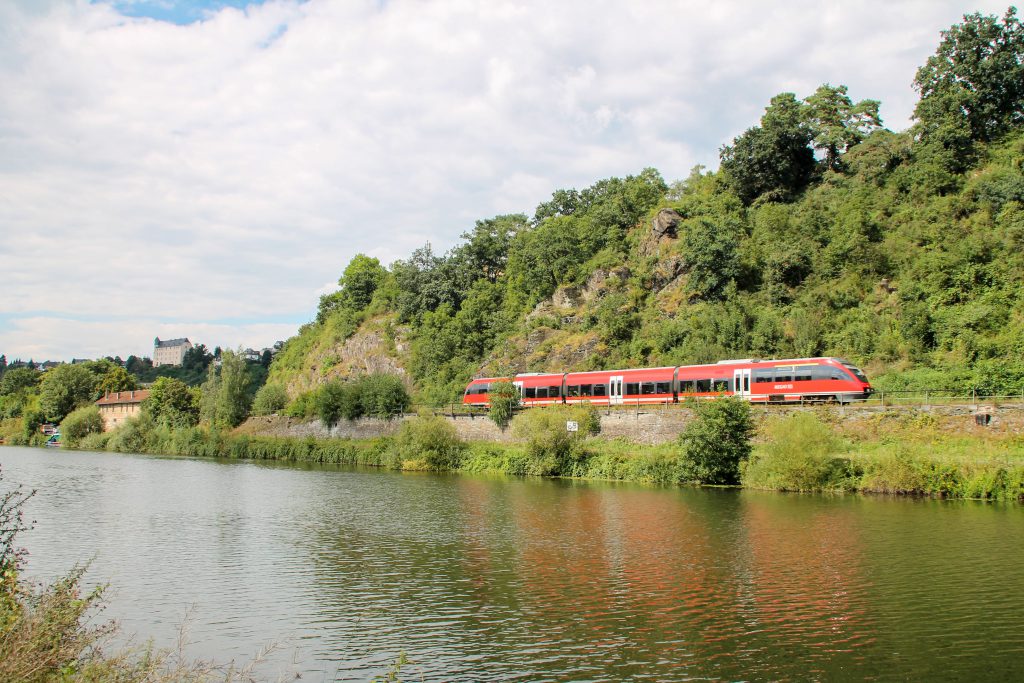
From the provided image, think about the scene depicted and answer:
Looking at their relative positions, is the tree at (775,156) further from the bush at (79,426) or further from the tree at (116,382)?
the tree at (116,382)

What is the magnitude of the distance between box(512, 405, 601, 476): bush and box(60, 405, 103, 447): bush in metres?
70.6

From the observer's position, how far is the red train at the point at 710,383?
143ft

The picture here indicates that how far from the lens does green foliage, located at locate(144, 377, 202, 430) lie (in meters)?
86.8

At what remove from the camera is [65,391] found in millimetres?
107938

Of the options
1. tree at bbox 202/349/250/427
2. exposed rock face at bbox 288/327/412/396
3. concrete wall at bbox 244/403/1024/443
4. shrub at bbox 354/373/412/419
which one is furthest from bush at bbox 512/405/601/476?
tree at bbox 202/349/250/427

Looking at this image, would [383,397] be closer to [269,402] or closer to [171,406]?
[269,402]

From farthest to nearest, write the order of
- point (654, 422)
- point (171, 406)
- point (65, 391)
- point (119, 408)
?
point (65, 391)
point (119, 408)
point (171, 406)
point (654, 422)

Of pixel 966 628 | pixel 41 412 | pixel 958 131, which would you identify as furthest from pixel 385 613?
pixel 41 412

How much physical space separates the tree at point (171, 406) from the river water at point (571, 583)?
51.8 m

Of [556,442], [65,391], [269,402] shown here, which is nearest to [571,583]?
[556,442]

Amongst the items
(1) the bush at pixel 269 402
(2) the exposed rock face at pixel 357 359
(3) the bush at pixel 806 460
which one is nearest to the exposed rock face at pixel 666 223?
(2) the exposed rock face at pixel 357 359

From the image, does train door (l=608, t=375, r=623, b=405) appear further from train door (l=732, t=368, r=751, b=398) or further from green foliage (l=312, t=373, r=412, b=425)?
green foliage (l=312, t=373, r=412, b=425)

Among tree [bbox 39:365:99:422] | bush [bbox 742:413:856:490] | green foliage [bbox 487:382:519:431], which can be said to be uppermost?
tree [bbox 39:365:99:422]

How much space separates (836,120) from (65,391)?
11112cm
